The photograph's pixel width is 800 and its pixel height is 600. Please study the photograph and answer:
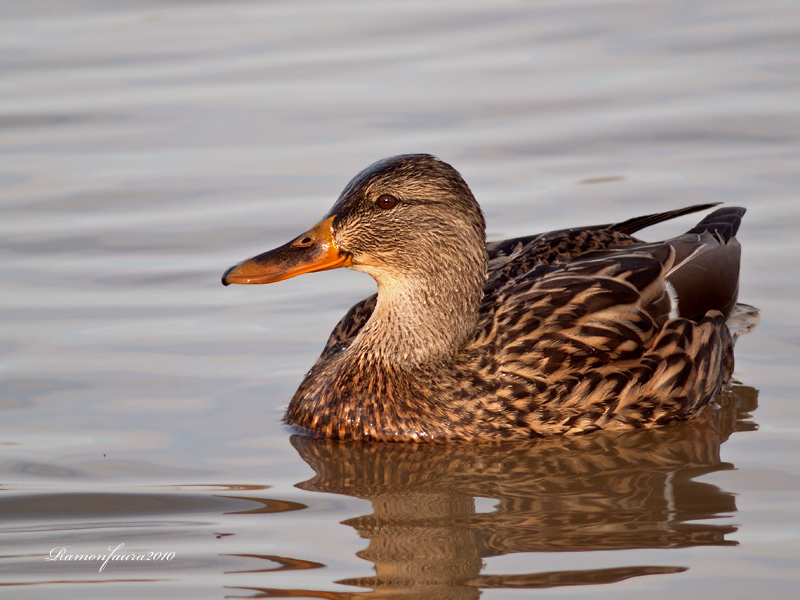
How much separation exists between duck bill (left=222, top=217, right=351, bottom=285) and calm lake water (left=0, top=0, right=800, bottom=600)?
0.80 metres

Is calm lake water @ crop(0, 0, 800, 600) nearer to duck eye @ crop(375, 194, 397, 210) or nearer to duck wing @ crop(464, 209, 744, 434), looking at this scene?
duck wing @ crop(464, 209, 744, 434)

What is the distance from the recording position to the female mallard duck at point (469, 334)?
7.20 m

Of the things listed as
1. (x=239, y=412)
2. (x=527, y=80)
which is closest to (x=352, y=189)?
(x=239, y=412)

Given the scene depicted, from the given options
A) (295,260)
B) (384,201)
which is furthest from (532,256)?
(295,260)

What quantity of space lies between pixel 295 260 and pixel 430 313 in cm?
78

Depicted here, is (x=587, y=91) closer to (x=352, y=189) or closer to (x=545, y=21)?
(x=545, y=21)

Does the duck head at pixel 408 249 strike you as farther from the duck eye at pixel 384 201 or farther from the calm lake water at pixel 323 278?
the calm lake water at pixel 323 278

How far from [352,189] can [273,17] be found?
765 cm

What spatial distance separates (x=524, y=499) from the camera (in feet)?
20.7

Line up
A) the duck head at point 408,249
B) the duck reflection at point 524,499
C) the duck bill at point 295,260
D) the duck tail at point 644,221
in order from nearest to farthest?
the duck reflection at point 524,499
the duck bill at point 295,260
the duck head at point 408,249
the duck tail at point 644,221

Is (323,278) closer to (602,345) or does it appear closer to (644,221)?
(644,221)

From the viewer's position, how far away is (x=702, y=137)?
11.2 m

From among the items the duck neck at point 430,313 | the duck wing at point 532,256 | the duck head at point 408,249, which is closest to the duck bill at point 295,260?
the duck head at point 408,249

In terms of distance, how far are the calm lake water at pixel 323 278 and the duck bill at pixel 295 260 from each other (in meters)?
0.80
